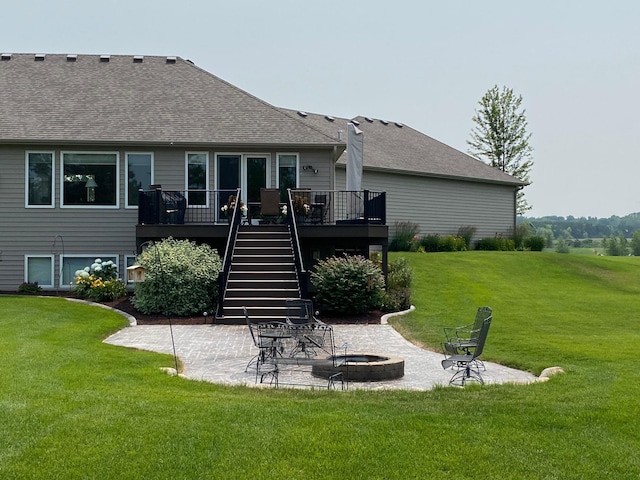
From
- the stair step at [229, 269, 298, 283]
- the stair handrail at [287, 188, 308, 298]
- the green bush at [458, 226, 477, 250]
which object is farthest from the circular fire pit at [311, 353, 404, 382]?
the green bush at [458, 226, 477, 250]

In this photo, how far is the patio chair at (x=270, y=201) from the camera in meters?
19.3

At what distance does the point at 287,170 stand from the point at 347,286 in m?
5.38

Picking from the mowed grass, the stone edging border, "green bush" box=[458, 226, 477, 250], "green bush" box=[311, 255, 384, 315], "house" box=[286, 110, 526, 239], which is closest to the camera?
the mowed grass

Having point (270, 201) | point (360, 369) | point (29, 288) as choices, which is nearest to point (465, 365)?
point (360, 369)

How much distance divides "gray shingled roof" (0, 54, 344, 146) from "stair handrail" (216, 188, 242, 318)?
2686mm

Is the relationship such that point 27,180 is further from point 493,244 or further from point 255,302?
point 493,244

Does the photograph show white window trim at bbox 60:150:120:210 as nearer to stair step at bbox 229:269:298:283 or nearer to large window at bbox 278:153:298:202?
large window at bbox 278:153:298:202

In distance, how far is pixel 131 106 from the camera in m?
21.4

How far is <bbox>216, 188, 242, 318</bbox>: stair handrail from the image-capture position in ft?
50.7

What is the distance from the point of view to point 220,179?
20344 mm

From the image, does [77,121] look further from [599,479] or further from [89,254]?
[599,479]

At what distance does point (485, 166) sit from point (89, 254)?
20.9 meters

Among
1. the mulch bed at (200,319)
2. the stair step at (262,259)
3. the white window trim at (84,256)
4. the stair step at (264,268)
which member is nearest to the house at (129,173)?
the white window trim at (84,256)

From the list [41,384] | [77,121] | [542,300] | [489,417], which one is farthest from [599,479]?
[77,121]
